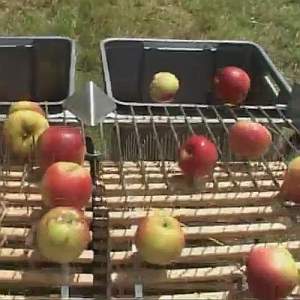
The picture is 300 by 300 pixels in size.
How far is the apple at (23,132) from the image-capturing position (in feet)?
4.10

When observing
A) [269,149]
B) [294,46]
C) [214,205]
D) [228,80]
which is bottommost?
[214,205]

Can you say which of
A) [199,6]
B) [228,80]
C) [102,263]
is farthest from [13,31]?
[102,263]

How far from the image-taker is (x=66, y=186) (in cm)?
106

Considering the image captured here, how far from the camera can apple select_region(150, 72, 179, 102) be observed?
167cm

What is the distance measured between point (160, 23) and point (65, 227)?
1969 millimetres

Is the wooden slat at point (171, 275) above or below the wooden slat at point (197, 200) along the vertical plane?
below

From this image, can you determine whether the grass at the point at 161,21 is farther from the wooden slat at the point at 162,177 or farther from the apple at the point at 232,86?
the wooden slat at the point at 162,177

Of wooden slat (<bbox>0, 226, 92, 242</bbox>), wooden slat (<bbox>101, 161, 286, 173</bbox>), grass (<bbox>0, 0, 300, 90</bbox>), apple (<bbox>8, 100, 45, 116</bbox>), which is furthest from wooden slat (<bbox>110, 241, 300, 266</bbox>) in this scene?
grass (<bbox>0, 0, 300, 90</bbox>)

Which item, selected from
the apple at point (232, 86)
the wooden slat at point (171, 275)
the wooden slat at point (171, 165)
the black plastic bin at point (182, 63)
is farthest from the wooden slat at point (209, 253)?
the black plastic bin at point (182, 63)

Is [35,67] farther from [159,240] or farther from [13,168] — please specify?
[159,240]

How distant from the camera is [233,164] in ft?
4.26

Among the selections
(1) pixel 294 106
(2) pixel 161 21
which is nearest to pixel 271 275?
(1) pixel 294 106

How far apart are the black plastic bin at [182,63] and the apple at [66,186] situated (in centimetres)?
69

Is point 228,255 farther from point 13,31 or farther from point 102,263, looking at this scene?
point 13,31
